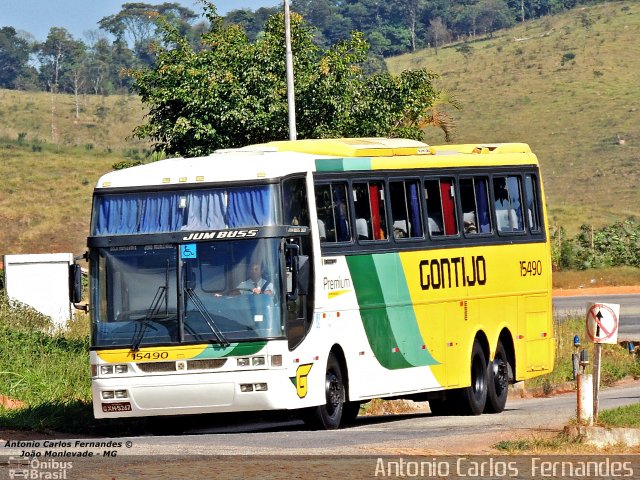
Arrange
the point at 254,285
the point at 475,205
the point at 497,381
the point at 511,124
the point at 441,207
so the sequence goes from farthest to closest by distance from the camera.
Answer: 1. the point at 511,124
2. the point at 497,381
3. the point at 475,205
4. the point at 441,207
5. the point at 254,285

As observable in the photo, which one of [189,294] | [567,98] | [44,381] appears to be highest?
[567,98]

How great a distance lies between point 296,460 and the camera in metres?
13.3

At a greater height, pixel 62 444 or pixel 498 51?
pixel 498 51

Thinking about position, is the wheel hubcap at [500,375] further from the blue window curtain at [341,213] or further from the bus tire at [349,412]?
the blue window curtain at [341,213]

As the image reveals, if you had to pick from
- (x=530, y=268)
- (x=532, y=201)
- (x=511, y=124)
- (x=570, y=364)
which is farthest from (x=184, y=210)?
(x=511, y=124)

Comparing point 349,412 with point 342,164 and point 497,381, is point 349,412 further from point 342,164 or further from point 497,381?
point 342,164

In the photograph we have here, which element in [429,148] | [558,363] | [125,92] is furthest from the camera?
[125,92]

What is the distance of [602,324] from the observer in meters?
16.7

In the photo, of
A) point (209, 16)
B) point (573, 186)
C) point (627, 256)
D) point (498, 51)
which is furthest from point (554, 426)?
point (498, 51)

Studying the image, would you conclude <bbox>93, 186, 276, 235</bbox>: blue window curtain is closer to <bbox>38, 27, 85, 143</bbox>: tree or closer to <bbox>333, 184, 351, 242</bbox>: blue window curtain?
<bbox>333, 184, 351, 242</bbox>: blue window curtain

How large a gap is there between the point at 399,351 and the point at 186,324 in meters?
3.69

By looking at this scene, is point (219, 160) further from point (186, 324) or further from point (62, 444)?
point (62, 444)

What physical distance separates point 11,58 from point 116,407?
448ft

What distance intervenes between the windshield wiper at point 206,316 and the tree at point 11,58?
13189 centimetres
